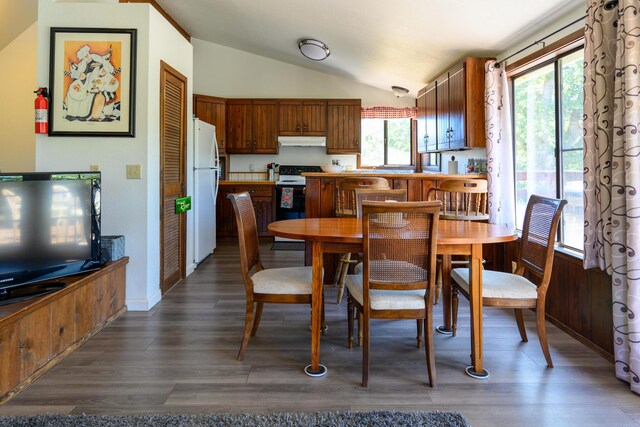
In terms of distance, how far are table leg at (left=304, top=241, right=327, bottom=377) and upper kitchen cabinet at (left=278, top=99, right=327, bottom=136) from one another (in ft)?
15.1

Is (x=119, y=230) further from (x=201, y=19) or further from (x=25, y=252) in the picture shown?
(x=201, y=19)

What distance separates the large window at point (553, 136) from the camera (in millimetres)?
2742

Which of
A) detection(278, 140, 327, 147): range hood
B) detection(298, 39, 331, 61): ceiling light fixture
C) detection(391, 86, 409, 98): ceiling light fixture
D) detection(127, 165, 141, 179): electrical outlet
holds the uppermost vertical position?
detection(298, 39, 331, 61): ceiling light fixture

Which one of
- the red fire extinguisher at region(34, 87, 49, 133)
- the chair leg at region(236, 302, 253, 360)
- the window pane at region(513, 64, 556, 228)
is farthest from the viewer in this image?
the window pane at region(513, 64, 556, 228)

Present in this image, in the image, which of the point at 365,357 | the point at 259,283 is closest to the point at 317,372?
the point at 365,357

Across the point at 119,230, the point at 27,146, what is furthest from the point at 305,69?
the point at 119,230

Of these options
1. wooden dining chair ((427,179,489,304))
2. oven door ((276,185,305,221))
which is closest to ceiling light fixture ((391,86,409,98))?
oven door ((276,185,305,221))

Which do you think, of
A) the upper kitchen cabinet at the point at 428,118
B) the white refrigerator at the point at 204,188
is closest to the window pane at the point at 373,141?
the upper kitchen cabinet at the point at 428,118

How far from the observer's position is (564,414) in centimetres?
169

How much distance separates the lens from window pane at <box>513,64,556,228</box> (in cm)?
304

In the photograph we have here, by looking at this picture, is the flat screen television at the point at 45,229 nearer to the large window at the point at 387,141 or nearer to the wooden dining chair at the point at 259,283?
the wooden dining chair at the point at 259,283

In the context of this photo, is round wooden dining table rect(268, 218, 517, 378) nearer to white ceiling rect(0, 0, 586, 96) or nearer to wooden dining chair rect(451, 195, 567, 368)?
wooden dining chair rect(451, 195, 567, 368)

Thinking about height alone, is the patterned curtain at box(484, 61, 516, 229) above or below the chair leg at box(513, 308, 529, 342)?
above

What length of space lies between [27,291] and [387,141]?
553 cm
